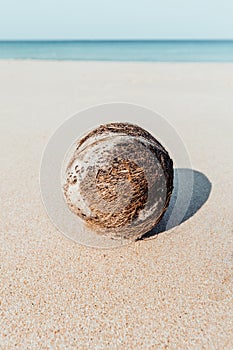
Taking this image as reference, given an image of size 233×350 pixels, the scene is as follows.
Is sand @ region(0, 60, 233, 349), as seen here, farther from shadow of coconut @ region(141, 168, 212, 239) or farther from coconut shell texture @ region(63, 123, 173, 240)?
coconut shell texture @ region(63, 123, 173, 240)

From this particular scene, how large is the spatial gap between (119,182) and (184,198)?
4.04 ft

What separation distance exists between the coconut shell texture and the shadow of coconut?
0.41 meters

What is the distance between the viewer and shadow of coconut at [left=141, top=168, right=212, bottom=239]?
9.77 feet

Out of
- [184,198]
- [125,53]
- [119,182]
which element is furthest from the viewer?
[125,53]

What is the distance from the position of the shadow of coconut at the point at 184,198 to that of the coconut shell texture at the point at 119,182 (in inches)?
16.2

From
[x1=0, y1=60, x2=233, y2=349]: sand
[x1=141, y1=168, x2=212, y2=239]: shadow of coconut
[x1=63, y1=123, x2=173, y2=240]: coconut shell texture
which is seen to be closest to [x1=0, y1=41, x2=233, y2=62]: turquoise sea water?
[x1=141, y1=168, x2=212, y2=239]: shadow of coconut

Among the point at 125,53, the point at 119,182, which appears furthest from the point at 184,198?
the point at 125,53

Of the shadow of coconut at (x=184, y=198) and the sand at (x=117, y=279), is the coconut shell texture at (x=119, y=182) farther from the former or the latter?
the shadow of coconut at (x=184, y=198)

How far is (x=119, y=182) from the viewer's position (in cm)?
230

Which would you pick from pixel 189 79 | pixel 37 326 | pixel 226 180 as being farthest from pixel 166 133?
pixel 189 79

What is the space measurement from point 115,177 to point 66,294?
0.76 metres

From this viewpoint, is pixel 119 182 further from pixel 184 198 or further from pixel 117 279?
pixel 184 198

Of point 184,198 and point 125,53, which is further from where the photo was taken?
point 125,53

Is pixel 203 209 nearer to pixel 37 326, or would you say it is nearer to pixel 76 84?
pixel 37 326
